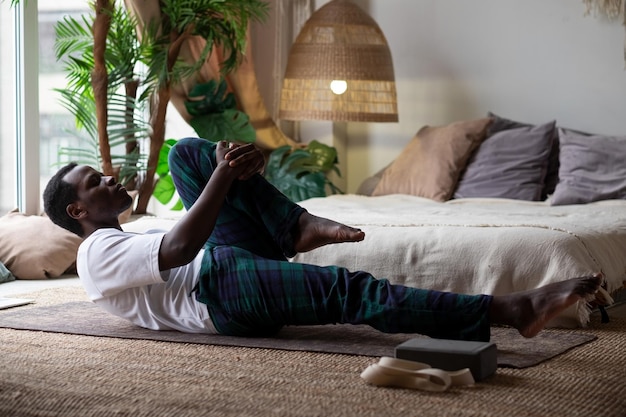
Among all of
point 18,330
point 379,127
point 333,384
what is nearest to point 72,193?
point 18,330

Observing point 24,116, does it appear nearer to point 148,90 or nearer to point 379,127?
point 148,90

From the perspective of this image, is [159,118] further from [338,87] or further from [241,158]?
[241,158]

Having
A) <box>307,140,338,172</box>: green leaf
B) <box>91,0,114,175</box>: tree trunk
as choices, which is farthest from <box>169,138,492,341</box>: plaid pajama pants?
<box>307,140,338,172</box>: green leaf

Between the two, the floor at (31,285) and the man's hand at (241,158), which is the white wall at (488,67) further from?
the man's hand at (241,158)

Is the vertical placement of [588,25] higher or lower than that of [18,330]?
higher

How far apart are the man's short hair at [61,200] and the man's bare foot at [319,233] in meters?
0.62

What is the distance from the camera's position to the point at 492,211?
4094 millimetres

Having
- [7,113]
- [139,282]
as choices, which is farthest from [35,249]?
[139,282]

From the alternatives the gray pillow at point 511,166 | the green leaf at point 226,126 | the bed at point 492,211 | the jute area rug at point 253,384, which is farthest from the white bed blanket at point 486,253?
the green leaf at point 226,126

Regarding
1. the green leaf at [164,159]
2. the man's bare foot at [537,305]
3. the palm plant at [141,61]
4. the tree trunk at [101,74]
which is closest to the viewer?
the man's bare foot at [537,305]

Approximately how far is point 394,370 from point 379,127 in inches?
147

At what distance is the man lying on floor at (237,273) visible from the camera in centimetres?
247

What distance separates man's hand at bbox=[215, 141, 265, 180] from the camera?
2652 mm

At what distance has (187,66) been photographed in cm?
482
